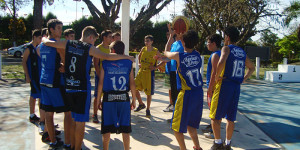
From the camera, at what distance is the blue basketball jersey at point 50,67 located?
3852mm

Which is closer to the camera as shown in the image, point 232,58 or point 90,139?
point 232,58

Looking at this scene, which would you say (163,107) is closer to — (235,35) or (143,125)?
(143,125)

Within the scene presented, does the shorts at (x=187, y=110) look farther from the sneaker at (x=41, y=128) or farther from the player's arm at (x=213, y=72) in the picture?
the sneaker at (x=41, y=128)

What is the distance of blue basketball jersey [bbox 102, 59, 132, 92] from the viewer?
344 centimetres

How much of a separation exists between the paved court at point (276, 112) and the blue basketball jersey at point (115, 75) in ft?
9.91

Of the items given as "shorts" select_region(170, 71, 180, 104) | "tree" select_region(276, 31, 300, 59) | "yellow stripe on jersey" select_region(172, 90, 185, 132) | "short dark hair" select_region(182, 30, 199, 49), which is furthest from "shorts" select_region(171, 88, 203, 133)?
"tree" select_region(276, 31, 300, 59)

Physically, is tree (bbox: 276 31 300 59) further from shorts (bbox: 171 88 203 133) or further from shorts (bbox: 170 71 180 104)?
shorts (bbox: 171 88 203 133)

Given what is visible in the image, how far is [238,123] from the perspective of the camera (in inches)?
217

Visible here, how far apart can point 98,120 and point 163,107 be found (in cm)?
198

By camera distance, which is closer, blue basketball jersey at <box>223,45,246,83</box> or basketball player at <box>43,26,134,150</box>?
basketball player at <box>43,26,134,150</box>

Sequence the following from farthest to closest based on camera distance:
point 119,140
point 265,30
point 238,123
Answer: point 265,30 < point 238,123 < point 119,140

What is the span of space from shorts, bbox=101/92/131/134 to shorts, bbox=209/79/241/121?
4.64 feet

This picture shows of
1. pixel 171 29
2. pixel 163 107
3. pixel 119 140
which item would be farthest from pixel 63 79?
pixel 163 107

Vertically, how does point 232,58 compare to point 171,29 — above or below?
below
